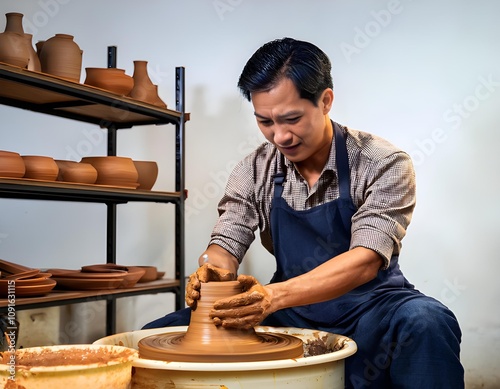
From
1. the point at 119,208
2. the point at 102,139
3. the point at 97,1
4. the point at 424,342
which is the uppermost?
the point at 97,1

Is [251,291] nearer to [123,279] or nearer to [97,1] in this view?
[123,279]

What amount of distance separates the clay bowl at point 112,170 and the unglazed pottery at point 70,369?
2.04 metres

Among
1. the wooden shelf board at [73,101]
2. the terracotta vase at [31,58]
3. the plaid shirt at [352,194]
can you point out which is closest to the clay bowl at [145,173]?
the wooden shelf board at [73,101]

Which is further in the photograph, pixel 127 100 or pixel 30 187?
pixel 127 100

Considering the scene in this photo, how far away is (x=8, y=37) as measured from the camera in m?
3.17

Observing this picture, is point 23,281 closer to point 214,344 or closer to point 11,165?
point 11,165

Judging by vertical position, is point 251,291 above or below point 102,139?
below

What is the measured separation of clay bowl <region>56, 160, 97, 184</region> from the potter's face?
4.73 ft

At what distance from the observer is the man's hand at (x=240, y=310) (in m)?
1.95

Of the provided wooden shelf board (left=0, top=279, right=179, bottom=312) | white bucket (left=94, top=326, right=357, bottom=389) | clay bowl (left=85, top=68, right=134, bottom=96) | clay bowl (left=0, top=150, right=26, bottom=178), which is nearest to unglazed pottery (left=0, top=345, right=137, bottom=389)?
white bucket (left=94, top=326, right=357, bottom=389)

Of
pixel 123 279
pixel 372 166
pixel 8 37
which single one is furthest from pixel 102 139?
pixel 372 166

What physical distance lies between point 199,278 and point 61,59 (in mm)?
1965

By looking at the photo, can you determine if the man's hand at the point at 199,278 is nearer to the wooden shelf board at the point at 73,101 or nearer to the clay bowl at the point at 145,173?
the wooden shelf board at the point at 73,101

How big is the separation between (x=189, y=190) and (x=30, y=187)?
158 centimetres
